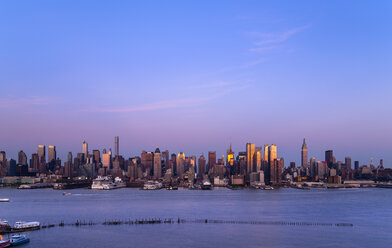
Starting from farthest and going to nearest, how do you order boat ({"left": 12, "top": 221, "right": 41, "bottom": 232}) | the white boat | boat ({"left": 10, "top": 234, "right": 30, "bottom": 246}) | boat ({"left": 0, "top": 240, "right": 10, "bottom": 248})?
the white boat, boat ({"left": 12, "top": 221, "right": 41, "bottom": 232}), boat ({"left": 10, "top": 234, "right": 30, "bottom": 246}), boat ({"left": 0, "top": 240, "right": 10, "bottom": 248})

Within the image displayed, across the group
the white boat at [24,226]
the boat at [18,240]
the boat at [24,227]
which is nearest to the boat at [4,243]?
the boat at [18,240]

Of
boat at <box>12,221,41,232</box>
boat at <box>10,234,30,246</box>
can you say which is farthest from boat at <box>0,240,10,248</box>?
boat at <box>12,221,41,232</box>

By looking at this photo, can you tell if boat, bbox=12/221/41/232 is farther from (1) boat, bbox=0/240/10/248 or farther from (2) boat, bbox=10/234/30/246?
(1) boat, bbox=0/240/10/248

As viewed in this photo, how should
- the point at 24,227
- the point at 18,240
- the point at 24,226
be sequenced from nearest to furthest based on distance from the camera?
1. the point at 18,240
2. the point at 24,227
3. the point at 24,226

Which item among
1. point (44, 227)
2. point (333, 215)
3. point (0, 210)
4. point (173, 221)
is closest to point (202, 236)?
point (173, 221)

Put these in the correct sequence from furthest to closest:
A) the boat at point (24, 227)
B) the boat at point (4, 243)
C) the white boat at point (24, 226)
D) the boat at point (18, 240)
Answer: the white boat at point (24, 226) < the boat at point (24, 227) < the boat at point (18, 240) < the boat at point (4, 243)

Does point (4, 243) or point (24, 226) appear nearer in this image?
point (4, 243)

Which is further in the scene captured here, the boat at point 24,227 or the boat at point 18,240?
the boat at point 24,227

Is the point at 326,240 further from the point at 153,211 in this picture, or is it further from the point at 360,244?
the point at 153,211

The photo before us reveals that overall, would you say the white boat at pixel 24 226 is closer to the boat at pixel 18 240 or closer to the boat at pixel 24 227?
→ the boat at pixel 24 227

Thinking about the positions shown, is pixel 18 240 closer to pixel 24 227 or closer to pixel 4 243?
pixel 4 243

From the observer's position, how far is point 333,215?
90.5 m

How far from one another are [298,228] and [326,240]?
10.8 m

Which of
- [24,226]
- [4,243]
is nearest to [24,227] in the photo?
[24,226]
